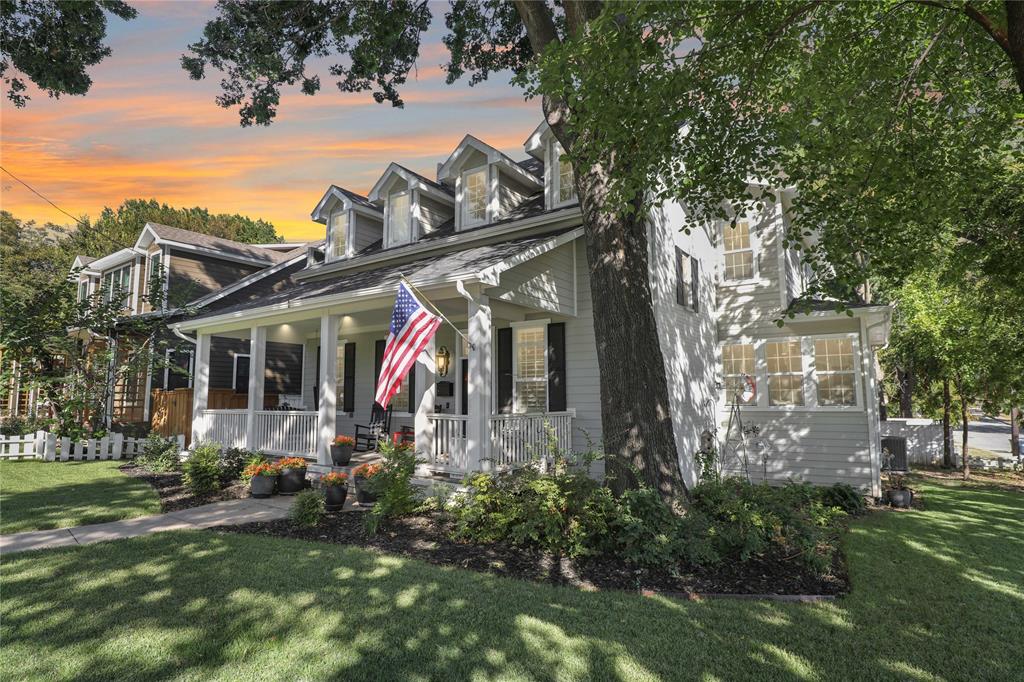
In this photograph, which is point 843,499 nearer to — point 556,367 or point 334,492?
point 556,367

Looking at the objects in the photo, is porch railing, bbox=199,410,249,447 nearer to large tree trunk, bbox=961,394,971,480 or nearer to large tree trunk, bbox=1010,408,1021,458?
large tree trunk, bbox=961,394,971,480

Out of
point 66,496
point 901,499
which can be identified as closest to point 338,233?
point 66,496

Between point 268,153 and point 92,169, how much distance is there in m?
4.46

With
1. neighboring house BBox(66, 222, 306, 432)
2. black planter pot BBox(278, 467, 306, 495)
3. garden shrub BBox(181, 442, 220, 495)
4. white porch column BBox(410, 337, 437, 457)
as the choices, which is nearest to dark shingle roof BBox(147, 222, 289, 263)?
neighboring house BBox(66, 222, 306, 432)

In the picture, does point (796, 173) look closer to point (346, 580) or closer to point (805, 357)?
point (805, 357)

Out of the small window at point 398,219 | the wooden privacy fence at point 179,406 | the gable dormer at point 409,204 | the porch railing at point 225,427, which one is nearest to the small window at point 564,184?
the gable dormer at point 409,204

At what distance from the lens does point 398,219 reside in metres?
13.5

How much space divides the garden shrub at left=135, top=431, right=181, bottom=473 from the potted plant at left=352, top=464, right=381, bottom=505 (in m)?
6.33

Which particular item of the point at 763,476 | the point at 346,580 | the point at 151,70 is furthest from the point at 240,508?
the point at 763,476

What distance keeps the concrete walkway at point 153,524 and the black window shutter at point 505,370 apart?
425 centimetres

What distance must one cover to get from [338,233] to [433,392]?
763 centimetres

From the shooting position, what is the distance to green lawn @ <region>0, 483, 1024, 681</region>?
11.1 ft

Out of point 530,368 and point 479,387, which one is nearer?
point 479,387

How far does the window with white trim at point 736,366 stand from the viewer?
1220 cm
